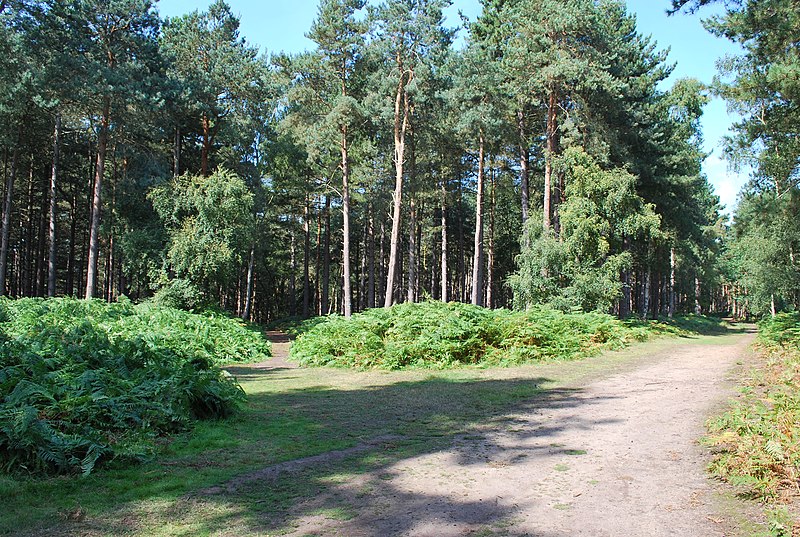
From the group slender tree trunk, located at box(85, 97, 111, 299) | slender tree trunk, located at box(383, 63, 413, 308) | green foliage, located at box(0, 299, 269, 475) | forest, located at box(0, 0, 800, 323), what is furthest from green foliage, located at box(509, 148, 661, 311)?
slender tree trunk, located at box(85, 97, 111, 299)

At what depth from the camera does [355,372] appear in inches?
505

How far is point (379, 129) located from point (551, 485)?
85.8 feet

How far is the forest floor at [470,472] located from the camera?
12.1ft

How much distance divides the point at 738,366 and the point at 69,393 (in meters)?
12.0

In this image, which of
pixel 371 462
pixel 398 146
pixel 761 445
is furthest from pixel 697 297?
pixel 371 462

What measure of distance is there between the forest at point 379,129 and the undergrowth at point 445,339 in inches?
217

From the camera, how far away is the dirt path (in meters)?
3.64

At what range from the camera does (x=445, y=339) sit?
13.8 metres

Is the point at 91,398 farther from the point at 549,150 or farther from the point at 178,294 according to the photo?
the point at 549,150

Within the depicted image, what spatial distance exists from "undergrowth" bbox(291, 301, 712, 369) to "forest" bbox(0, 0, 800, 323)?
217 inches

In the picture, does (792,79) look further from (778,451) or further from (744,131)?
(778,451)

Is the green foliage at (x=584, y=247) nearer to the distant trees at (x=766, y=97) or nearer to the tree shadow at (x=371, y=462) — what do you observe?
the distant trees at (x=766, y=97)

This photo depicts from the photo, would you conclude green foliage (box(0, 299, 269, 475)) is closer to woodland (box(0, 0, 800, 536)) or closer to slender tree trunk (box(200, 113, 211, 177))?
woodland (box(0, 0, 800, 536))

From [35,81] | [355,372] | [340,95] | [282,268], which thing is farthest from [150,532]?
[282,268]
